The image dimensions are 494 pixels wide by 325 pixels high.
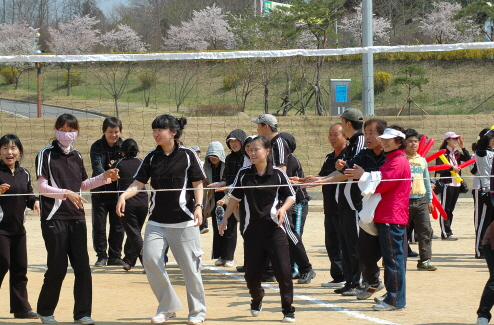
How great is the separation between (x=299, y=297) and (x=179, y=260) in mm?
1710

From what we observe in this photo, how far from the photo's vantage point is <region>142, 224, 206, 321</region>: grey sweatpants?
5793 millimetres

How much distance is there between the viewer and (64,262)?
591 centimetres

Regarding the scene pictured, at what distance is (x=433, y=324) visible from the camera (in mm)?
5777

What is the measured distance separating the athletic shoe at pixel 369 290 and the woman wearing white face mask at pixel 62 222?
2.63 meters

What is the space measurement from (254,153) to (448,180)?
249 inches

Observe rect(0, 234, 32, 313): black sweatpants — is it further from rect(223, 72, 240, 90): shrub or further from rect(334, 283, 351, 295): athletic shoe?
rect(223, 72, 240, 90): shrub

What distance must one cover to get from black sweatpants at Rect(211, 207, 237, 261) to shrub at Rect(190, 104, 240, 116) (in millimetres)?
13215

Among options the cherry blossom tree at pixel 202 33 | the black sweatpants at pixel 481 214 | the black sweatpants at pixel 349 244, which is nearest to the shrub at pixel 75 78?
the cherry blossom tree at pixel 202 33

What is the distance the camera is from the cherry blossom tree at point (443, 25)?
170ft

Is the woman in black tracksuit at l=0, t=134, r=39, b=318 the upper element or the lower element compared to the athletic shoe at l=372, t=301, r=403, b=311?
upper

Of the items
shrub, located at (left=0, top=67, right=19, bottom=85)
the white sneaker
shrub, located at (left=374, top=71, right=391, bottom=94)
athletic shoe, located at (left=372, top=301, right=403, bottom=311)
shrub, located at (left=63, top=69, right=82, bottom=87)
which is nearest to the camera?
the white sneaker

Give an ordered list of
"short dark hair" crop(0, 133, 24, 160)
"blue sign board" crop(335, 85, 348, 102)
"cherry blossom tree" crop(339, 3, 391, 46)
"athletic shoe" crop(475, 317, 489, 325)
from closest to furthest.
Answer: "athletic shoe" crop(475, 317, 489, 325)
"short dark hair" crop(0, 133, 24, 160)
"blue sign board" crop(335, 85, 348, 102)
"cherry blossom tree" crop(339, 3, 391, 46)

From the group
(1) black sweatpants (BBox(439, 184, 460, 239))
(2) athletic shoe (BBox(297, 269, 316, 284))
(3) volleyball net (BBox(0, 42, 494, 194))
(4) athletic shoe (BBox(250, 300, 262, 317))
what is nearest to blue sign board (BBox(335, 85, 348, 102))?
(3) volleyball net (BBox(0, 42, 494, 194))

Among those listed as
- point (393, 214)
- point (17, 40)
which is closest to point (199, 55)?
point (393, 214)
